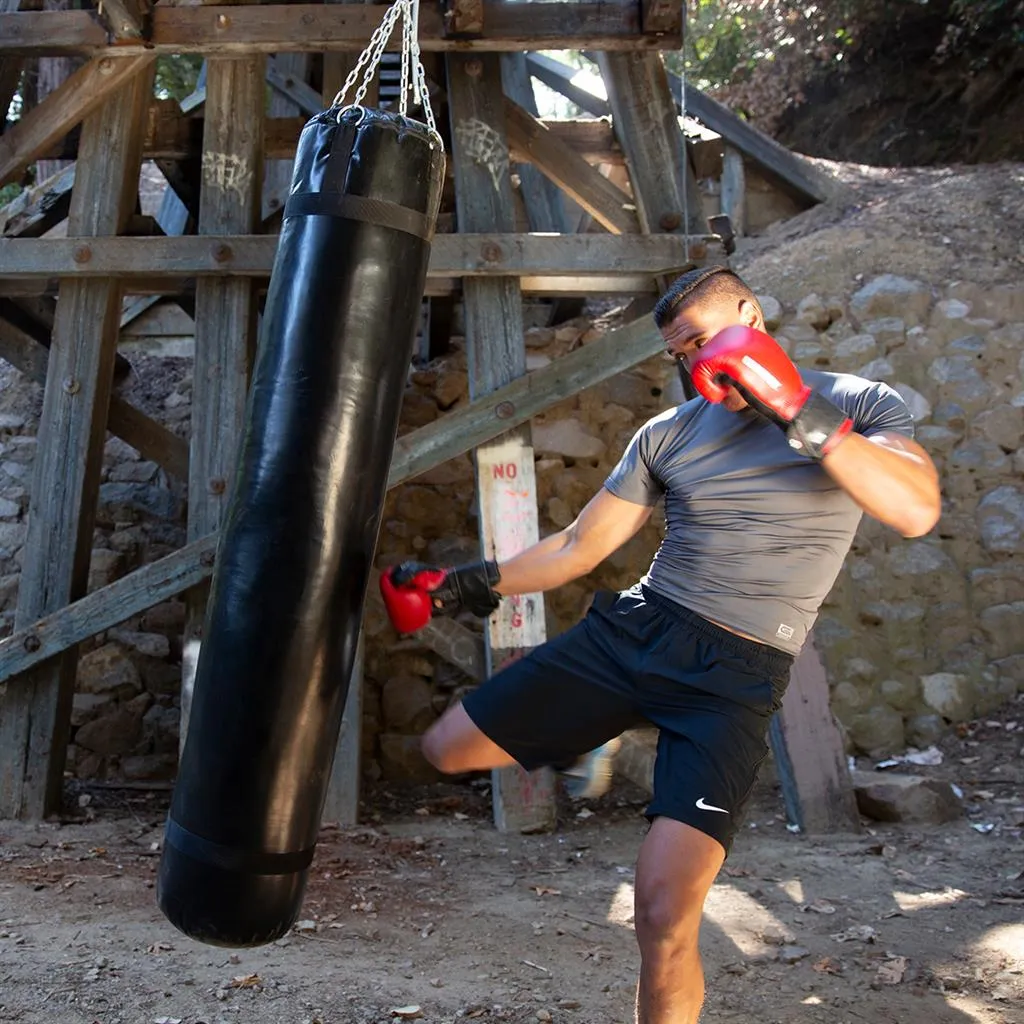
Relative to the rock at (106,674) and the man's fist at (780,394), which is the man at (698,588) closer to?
A: the man's fist at (780,394)

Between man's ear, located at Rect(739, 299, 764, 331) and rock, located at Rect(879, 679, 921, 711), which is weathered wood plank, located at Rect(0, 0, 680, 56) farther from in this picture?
rock, located at Rect(879, 679, 921, 711)

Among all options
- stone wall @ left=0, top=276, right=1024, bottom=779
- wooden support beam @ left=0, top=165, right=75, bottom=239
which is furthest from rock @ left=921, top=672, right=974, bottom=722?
wooden support beam @ left=0, top=165, right=75, bottom=239

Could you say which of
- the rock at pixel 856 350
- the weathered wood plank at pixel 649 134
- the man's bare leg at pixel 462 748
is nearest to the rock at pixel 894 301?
the rock at pixel 856 350

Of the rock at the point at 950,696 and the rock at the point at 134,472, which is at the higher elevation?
the rock at the point at 134,472

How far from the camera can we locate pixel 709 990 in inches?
138

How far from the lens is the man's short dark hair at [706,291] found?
9.78ft

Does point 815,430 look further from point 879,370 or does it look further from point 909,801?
point 879,370

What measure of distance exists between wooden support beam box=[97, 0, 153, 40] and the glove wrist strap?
3605mm

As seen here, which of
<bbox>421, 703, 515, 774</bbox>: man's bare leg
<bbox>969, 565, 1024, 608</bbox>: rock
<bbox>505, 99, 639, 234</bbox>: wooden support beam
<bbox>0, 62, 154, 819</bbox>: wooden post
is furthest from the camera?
<bbox>969, 565, 1024, 608</bbox>: rock

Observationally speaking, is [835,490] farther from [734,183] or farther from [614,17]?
[734,183]

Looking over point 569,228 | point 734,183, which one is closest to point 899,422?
point 569,228

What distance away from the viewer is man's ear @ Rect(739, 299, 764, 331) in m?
3.00

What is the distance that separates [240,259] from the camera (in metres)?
5.03

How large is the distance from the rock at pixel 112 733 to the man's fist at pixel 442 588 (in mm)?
3218
